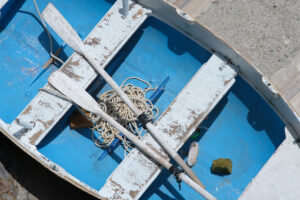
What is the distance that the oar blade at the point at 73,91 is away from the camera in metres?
4.23

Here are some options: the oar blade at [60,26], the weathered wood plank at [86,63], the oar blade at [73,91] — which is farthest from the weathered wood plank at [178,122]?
the oar blade at [60,26]

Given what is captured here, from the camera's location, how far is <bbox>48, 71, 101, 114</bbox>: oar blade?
423 centimetres

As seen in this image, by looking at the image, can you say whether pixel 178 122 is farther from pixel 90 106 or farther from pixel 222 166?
pixel 90 106

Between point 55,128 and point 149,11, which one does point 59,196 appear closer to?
point 55,128

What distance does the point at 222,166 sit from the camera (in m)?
4.46

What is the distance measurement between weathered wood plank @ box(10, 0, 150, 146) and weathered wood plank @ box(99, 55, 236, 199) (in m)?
1.02

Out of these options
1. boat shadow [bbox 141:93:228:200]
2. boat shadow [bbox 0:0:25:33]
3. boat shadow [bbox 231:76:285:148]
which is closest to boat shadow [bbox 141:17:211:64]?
boat shadow [bbox 231:76:285:148]

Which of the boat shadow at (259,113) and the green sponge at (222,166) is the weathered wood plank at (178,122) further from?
the green sponge at (222,166)

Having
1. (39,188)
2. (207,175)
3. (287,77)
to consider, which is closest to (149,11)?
(207,175)

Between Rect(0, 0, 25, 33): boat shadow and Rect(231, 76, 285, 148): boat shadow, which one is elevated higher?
Rect(231, 76, 285, 148): boat shadow

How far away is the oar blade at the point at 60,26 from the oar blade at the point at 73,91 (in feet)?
1.56

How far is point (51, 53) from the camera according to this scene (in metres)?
4.82

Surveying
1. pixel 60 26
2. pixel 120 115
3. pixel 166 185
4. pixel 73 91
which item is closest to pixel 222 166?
pixel 166 185

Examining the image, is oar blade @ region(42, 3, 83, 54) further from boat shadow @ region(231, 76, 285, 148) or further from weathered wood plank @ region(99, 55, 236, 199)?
boat shadow @ region(231, 76, 285, 148)
